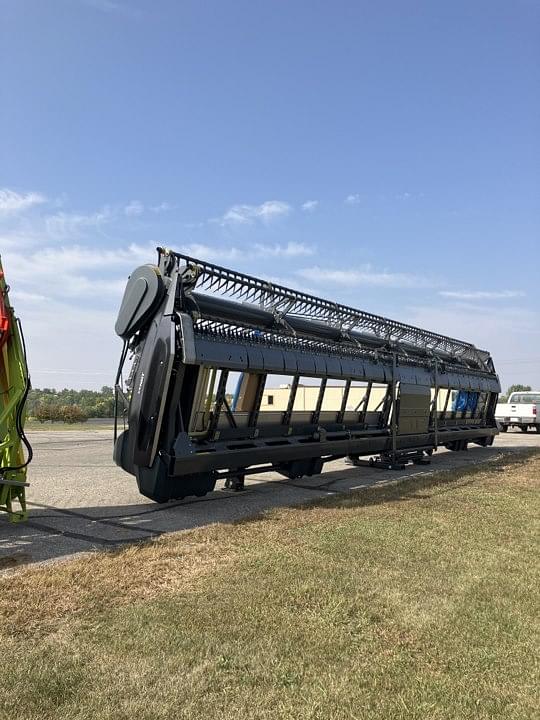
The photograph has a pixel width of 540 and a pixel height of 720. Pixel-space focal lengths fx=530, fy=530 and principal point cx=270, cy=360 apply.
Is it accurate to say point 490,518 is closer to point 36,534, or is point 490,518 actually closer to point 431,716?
point 431,716

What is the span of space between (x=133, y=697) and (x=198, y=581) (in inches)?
73.3

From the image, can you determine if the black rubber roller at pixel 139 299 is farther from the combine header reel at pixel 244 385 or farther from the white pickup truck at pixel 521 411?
the white pickup truck at pixel 521 411

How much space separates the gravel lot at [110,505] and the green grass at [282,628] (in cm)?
89

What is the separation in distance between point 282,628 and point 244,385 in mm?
5667

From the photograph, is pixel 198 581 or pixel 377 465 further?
pixel 377 465

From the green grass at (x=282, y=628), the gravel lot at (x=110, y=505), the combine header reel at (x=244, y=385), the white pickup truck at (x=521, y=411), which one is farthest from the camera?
the white pickup truck at (x=521, y=411)

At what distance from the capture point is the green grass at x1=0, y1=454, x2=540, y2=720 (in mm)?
2963

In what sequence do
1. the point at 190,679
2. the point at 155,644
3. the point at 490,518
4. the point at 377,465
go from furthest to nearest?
the point at 377,465 < the point at 490,518 < the point at 155,644 < the point at 190,679

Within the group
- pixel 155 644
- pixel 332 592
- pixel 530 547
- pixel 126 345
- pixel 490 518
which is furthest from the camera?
pixel 126 345

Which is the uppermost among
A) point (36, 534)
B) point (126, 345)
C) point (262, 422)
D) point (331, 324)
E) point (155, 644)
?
point (331, 324)

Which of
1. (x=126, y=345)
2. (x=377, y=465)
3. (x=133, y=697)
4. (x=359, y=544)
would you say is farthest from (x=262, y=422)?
(x=133, y=697)

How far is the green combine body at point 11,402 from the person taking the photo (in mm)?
6398

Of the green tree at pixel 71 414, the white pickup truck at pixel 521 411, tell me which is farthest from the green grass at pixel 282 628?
the green tree at pixel 71 414

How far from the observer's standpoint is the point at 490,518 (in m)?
7.47
